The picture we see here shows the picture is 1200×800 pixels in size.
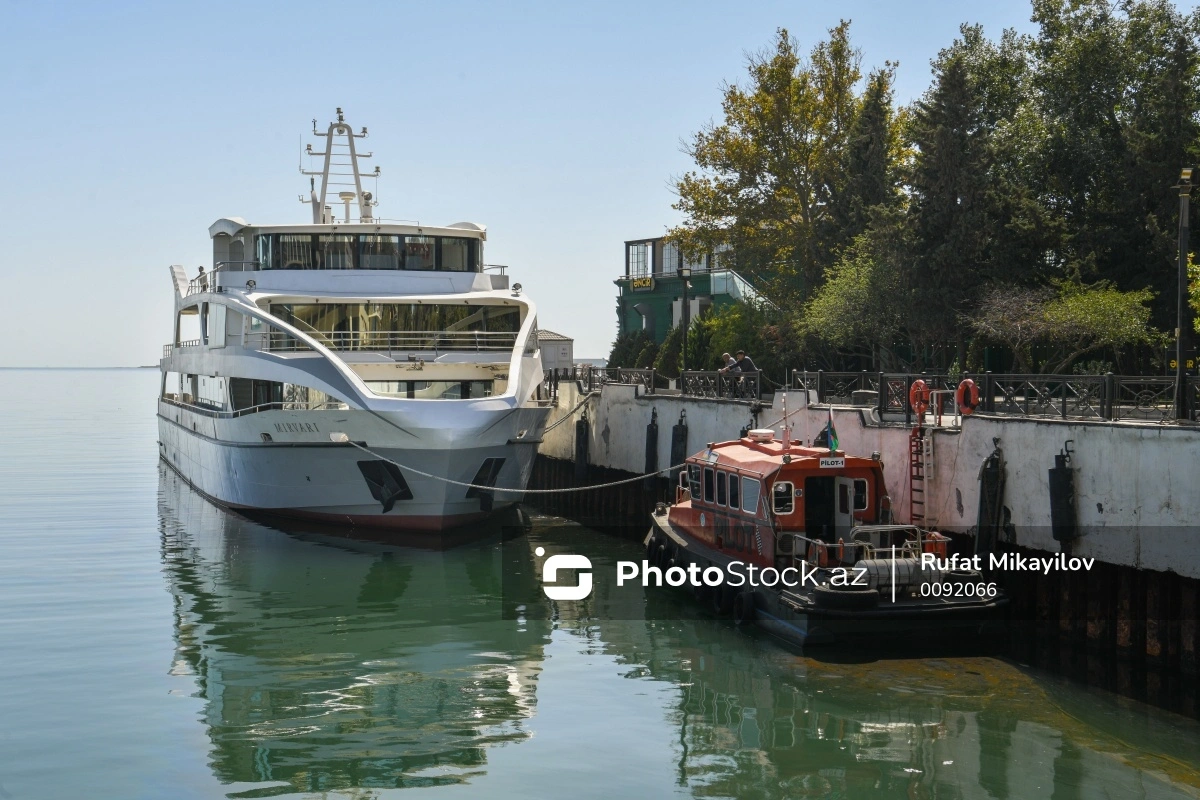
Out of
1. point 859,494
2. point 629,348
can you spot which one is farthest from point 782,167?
point 859,494

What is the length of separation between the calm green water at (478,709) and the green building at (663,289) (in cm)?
3323

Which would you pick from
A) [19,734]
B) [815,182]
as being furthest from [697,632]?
[815,182]

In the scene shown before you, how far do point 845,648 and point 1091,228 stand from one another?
22.0 m

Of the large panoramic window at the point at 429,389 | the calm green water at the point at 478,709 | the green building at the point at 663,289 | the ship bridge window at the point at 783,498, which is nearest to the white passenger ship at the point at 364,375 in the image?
the large panoramic window at the point at 429,389

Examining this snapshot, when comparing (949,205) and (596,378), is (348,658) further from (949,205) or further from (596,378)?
(949,205)

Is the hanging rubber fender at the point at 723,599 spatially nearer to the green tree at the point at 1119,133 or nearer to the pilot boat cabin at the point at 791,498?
the pilot boat cabin at the point at 791,498

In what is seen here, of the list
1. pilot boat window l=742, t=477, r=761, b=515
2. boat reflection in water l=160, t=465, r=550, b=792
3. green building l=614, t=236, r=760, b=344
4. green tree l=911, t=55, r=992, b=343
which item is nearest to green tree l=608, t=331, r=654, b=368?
green building l=614, t=236, r=760, b=344

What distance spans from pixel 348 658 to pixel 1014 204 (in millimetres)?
24677

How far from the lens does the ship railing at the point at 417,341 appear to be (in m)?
31.6

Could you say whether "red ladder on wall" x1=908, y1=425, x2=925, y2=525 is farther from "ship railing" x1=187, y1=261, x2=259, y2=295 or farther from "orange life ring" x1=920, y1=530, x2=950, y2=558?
"ship railing" x1=187, y1=261, x2=259, y2=295

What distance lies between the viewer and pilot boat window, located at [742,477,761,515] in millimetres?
20594

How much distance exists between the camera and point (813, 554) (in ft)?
65.1

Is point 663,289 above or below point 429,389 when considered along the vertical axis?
above

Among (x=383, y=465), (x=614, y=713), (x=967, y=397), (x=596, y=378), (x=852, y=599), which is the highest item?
(x=596, y=378)
